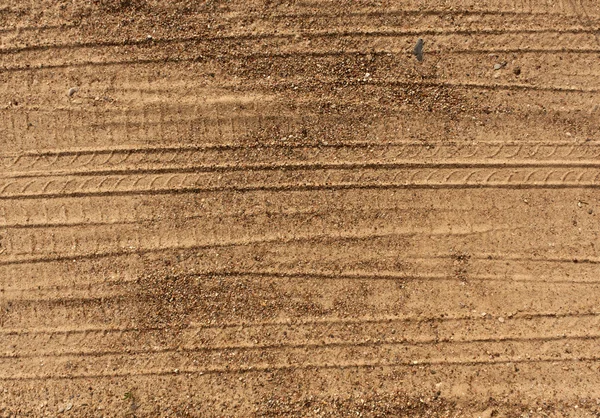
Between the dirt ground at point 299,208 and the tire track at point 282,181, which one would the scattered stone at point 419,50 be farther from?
the tire track at point 282,181

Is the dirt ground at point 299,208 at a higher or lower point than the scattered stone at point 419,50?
lower

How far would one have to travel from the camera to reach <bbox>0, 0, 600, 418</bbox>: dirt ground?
2891mm

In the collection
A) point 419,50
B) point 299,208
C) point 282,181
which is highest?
point 419,50

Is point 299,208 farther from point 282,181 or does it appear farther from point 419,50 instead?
point 419,50

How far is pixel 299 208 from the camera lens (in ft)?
9.80

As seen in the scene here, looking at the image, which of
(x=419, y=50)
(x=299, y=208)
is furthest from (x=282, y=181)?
(x=419, y=50)

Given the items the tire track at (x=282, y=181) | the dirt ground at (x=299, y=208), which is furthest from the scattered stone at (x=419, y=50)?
the tire track at (x=282, y=181)

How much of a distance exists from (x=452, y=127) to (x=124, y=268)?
2695mm

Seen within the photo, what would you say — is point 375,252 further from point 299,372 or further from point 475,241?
point 299,372

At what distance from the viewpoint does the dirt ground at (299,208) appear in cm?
289

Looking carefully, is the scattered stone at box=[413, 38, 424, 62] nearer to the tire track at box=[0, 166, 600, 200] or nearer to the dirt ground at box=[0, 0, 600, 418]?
the dirt ground at box=[0, 0, 600, 418]

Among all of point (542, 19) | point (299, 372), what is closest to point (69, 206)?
point (299, 372)

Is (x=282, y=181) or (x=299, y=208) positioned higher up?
(x=282, y=181)

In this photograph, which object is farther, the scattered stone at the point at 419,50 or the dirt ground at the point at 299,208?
the scattered stone at the point at 419,50
